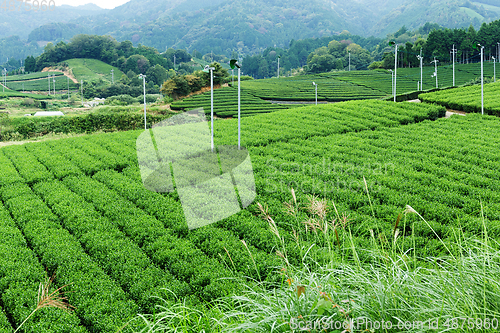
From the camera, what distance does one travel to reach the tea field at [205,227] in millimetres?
5375

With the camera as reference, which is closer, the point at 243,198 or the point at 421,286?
the point at 421,286

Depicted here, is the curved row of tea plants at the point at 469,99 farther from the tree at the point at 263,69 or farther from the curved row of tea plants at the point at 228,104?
the tree at the point at 263,69

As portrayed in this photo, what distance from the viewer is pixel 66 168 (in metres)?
12.0

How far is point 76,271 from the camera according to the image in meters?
6.04

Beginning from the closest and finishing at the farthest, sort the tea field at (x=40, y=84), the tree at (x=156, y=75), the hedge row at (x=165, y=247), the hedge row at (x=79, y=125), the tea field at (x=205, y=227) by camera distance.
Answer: the tea field at (x=205, y=227), the hedge row at (x=165, y=247), the hedge row at (x=79, y=125), the tea field at (x=40, y=84), the tree at (x=156, y=75)

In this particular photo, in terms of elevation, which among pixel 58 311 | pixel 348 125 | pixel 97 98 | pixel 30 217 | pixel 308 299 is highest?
pixel 97 98

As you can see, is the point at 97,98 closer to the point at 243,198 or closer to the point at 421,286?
the point at 243,198

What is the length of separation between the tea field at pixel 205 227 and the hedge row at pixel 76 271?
2cm

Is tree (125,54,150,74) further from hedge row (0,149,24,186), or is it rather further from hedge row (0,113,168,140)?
hedge row (0,149,24,186)

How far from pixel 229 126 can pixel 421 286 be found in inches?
644

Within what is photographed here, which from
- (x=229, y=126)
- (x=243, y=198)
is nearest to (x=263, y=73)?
(x=229, y=126)

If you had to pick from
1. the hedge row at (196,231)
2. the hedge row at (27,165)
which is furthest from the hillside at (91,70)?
the hedge row at (196,231)

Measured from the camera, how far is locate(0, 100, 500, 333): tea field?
5.38 meters

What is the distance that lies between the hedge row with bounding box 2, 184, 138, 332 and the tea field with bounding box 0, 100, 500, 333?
2 centimetres
